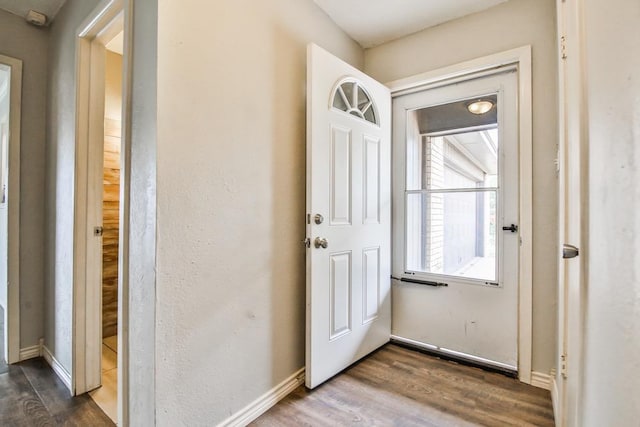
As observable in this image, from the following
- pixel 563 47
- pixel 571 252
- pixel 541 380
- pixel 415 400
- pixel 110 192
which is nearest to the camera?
pixel 571 252

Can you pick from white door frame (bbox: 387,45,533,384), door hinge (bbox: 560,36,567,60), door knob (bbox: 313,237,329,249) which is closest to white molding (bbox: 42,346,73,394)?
door knob (bbox: 313,237,329,249)

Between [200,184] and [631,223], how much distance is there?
Answer: 1309mm

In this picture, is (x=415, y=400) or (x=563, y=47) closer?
(x=563, y=47)

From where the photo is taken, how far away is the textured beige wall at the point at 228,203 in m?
1.21

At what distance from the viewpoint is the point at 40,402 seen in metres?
1.68

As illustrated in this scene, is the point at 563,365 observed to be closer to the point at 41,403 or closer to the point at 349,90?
the point at 349,90

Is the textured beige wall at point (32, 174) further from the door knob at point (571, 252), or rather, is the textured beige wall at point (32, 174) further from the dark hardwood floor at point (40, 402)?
the door knob at point (571, 252)

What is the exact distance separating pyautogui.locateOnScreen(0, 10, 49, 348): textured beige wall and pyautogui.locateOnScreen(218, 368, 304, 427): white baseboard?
176cm

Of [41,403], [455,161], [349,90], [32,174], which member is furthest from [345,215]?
[32,174]

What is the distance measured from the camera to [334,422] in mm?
1494

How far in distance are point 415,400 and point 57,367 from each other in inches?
87.7

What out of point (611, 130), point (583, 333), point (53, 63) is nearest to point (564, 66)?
point (611, 130)

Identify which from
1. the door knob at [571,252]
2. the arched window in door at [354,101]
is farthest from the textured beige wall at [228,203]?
the door knob at [571,252]

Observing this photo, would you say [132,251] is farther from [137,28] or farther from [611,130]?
[611,130]
